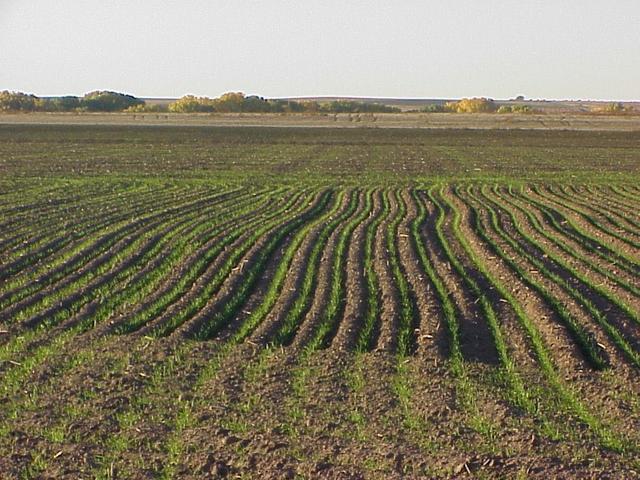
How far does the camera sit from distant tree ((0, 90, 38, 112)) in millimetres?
98125

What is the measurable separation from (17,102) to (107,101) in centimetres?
1208

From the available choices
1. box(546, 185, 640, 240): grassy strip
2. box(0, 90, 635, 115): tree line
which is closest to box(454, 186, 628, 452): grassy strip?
box(546, 185, 640, 240): grassy strip

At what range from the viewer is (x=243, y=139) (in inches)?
2012

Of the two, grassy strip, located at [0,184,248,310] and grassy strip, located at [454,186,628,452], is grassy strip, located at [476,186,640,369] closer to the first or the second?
grassy strip, located at [454,186,628,452]

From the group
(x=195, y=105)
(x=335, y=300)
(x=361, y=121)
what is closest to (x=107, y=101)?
(x=195, y=105)

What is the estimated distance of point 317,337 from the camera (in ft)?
32.6

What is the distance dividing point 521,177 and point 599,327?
2067 centimetres

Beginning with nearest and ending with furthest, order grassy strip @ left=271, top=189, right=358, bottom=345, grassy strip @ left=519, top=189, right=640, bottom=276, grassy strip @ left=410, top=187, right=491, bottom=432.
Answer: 1. grassy strip @ left=410, top=187, right=491, bottom=432
2. grassy strip @ left=271, top=189, right=358, bottom=345
3. grassy strip @ left=519, top=189, right=640, bottom=276

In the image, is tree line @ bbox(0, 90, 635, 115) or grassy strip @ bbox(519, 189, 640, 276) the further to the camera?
tree line @ bbox(0, 90, 635, 115)

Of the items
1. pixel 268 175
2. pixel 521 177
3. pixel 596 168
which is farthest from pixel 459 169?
pixel 268 175

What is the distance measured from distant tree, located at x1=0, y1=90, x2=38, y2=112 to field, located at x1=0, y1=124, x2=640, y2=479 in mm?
81481

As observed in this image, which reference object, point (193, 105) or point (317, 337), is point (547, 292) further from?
point (193, 105)

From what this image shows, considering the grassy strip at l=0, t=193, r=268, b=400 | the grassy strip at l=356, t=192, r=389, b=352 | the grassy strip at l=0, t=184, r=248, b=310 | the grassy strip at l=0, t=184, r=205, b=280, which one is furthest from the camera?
the grassy strip at l=0, t=184, r=205, b=280

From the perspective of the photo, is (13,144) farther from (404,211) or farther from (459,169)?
(404,211)
